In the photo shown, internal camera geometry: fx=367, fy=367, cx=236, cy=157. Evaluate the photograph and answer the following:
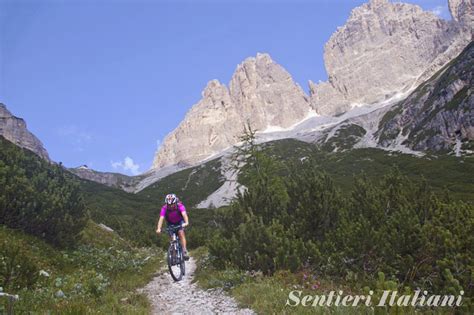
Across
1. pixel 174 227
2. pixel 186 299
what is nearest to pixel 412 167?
pixel 174 227

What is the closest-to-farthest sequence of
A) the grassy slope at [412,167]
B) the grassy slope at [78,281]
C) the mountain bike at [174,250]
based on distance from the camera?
1. the grassy slope at [78,281]
2. the mountain bike at [174,250]
3. the grassy slope at [412,167]

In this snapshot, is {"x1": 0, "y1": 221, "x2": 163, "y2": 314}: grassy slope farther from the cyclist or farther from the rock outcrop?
the rock outcrop

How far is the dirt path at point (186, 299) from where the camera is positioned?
9.27 meters

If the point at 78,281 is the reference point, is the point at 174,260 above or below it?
below

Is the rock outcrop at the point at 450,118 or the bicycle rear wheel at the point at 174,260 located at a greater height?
the rock outcrop at the point at 450,118

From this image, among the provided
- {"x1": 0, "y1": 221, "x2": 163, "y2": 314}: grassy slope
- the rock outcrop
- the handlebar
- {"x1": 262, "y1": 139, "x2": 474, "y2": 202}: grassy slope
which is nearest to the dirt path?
{"x1": 0, "y1": 221, "x2": 163, "y2": 314}: grassy slope

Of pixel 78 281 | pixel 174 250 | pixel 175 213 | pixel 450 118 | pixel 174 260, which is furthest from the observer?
pixel 450 118

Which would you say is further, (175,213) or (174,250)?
(175,213)

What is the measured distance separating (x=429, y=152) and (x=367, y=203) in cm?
16831

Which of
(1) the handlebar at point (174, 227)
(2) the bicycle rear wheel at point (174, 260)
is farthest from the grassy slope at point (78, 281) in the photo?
A: (1) the handlebar at point (174, 227)

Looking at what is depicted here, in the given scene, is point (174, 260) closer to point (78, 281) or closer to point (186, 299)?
point (186, 299)

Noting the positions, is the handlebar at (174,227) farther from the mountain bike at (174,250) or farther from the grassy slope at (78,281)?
the grassy slope at (78,281)

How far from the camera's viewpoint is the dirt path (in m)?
9.27

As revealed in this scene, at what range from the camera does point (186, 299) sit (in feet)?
35.3
